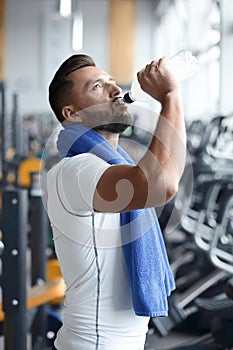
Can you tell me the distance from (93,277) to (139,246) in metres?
0.11

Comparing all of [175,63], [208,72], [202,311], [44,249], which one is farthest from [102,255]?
[208,72]

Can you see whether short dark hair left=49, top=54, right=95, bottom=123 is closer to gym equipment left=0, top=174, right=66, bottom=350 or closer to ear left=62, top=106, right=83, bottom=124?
ear left=62, top=106, right=83, bottom=124

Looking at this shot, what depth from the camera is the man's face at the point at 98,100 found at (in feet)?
3.62

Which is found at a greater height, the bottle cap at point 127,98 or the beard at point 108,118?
the bottle cap at point 127,98

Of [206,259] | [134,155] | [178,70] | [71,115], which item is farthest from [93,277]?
[206,259]

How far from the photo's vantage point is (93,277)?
1104 mm

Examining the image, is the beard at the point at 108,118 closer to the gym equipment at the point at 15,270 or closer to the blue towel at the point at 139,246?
the blue towel at the point at 139,246

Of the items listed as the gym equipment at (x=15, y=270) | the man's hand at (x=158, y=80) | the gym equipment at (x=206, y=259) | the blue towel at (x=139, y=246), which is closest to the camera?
the man's hand at (x=158, y=80)

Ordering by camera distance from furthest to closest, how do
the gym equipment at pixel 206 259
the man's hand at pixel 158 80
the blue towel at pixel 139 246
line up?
the gym equipment at pixel 206 259 → the blue towel at pixel 139 246 → the man's hand at pixel 158 80

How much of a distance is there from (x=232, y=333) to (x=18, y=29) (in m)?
9.49

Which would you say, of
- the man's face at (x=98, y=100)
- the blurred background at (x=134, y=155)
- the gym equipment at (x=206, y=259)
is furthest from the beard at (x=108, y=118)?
the gym equipment at (x=206, y=259)

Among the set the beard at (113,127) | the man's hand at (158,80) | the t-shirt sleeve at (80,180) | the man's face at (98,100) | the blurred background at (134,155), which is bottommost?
the blurred background at (134,155)

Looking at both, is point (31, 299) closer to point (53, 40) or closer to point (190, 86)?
point (190, 86)

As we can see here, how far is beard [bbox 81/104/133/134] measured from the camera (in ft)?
3.59
